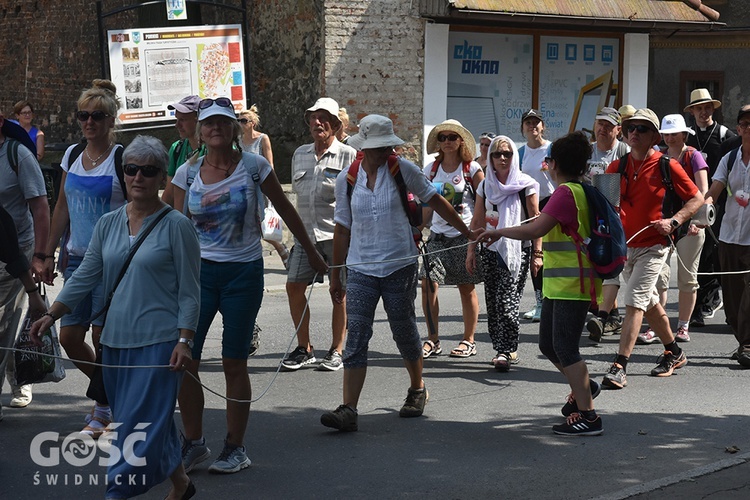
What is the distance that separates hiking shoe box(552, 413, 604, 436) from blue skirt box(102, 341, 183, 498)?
105 inches

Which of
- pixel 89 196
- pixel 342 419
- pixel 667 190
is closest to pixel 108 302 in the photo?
pixel 89 196

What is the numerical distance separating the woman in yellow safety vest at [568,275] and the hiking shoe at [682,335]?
Answer: 129 inches

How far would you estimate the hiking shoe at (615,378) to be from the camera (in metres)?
8.06

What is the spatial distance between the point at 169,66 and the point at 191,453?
10.8m

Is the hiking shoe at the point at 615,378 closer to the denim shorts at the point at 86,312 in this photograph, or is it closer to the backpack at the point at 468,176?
the backpack at the point at 468,176

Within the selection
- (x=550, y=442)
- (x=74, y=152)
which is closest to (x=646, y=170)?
(x=550, y=442)

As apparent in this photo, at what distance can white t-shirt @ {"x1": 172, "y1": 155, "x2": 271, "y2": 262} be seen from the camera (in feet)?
19.6

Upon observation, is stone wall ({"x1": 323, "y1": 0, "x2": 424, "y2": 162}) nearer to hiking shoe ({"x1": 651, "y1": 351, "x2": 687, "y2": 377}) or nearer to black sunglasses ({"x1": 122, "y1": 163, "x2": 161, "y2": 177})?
hiking shoe ({"x1": 651, "y1": 351, "x2": 687, "y2": 377})

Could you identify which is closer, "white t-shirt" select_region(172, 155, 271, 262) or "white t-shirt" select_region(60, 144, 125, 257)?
"white t-shirt" select_region(172, 155, 271, 262)

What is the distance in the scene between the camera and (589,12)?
17.2 meters

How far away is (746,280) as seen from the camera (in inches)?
361

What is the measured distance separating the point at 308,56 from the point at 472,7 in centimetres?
261

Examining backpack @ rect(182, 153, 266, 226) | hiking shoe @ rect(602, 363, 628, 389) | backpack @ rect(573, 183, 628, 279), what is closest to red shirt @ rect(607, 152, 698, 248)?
hiking shoe @ rect(602, 363, 628, 389)

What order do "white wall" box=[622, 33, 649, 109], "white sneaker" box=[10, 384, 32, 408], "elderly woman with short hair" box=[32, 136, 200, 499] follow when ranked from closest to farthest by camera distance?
"elderly woman with short hair" box=[32, 136, 200, 499] < "white sneaker" box=[10, 384, 32, 408] < "white wall" box=[622, 33, 649, 109]
